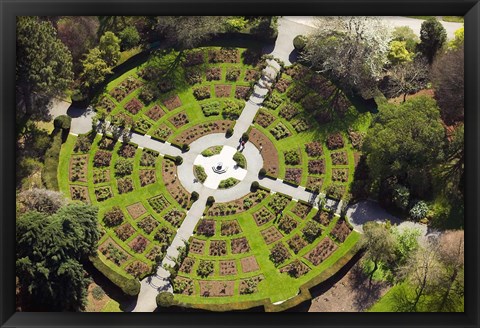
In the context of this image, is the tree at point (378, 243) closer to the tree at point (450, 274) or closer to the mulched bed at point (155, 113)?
the tree at point (450, 274)

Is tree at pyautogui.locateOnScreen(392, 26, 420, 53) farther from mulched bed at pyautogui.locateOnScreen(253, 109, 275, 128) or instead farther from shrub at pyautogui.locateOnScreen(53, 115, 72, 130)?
shrub at pyautogui.locateOnScreen(53, 115, 72, 130)

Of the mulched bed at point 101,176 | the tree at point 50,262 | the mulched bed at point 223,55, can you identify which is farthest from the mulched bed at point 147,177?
the mulched bed at point 223,55

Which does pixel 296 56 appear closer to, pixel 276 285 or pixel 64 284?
pixel 276 285

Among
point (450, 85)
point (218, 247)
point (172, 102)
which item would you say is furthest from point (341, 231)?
point (172, 102)

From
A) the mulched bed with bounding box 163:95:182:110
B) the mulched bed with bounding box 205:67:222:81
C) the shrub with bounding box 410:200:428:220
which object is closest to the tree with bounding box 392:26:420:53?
the shrub with bounding box 410:200:428:220

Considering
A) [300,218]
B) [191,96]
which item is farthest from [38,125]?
[300,218]
